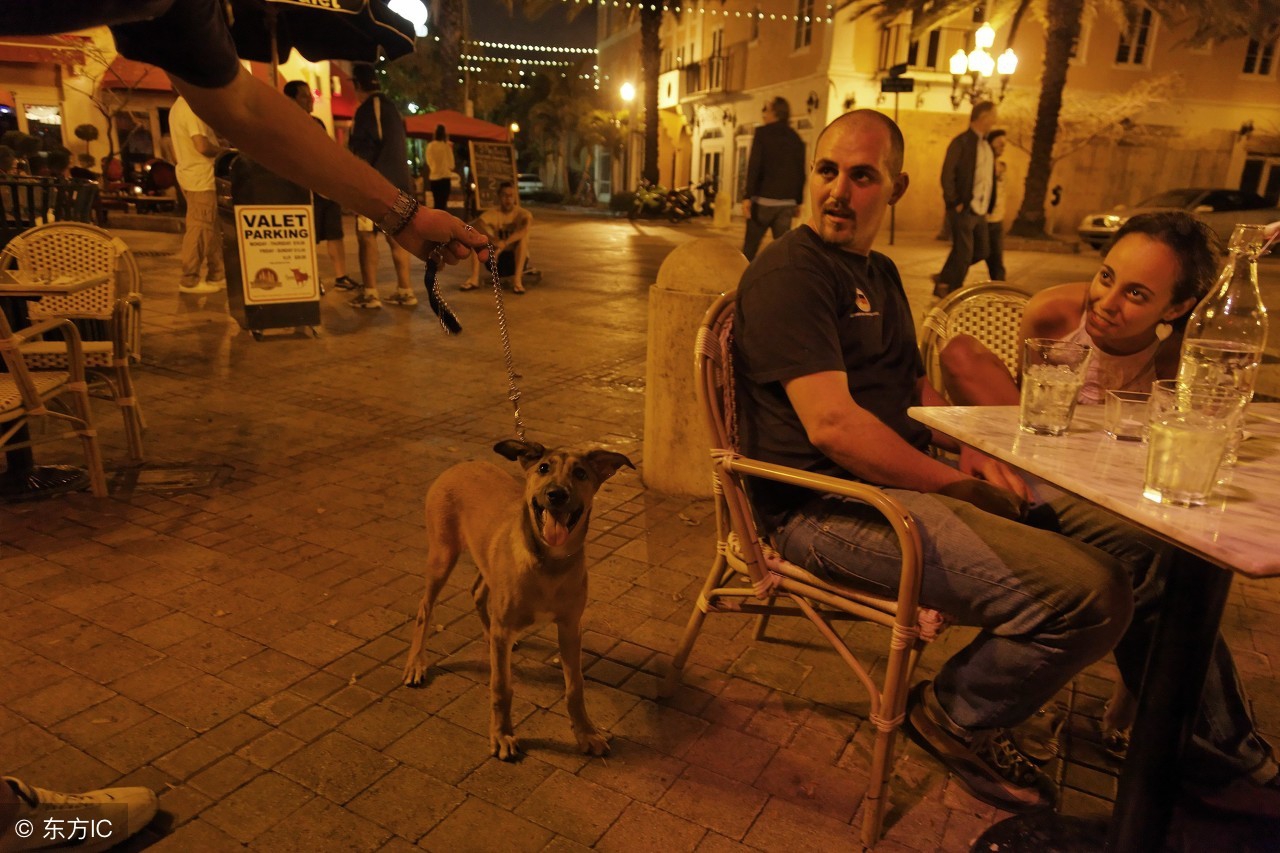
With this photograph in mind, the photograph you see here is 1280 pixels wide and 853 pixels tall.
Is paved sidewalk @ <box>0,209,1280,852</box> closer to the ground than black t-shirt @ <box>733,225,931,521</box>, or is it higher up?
closer to the ground

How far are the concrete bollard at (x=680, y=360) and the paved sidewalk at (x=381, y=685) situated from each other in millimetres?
188

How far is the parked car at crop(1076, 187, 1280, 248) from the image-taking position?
20.4 metres

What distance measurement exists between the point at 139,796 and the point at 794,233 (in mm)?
2402

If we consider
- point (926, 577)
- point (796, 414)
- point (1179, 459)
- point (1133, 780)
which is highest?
point (1179, 459)

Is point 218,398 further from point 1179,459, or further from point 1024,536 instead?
point 1179,459

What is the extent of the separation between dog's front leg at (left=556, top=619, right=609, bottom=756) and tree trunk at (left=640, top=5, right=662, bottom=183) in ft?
85.6

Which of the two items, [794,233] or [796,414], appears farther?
[794,233]

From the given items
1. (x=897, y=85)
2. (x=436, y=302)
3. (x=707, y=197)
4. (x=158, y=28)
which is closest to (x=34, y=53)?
(x=707, y=197)

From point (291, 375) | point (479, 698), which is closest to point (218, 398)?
point (291, 375)

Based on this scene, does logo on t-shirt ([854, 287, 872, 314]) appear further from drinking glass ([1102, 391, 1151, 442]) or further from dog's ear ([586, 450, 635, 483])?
dog's ear ([586, 450, 635, 483])

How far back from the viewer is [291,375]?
675 cm

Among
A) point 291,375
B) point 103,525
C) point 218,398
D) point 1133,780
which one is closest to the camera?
point 1133,780

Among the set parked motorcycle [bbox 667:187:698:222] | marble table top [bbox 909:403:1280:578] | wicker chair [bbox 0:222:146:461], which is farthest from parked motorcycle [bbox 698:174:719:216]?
marble table top [bbox 909:403:1280:578]

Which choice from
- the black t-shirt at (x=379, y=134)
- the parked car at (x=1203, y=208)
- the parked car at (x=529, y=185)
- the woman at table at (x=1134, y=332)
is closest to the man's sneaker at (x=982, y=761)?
the woman at table at (x=1134, y=332)
